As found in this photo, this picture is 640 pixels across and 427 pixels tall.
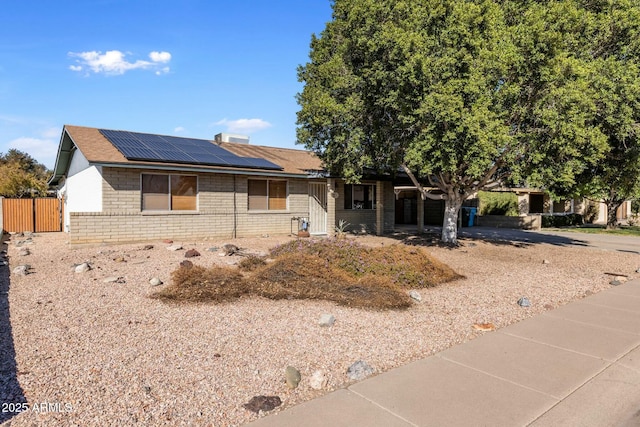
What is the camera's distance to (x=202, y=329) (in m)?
5.23

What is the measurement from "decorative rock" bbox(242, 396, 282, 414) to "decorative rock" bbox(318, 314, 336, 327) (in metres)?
1.93

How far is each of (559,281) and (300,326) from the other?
675cm

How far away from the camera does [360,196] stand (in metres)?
19.0

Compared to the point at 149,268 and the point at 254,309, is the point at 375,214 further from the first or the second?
the point at 254,309

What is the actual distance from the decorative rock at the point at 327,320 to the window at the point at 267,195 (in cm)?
1082

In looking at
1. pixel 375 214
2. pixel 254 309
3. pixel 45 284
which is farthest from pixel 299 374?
pixel 375 214

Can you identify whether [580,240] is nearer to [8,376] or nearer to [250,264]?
[250,264]

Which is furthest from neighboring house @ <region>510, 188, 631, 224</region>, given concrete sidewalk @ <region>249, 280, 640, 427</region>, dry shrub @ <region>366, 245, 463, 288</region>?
concrete sidewalk @ <region>249, 280, 640, 427</region>

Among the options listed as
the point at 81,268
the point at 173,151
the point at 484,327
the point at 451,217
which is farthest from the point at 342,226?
the point at 484,327

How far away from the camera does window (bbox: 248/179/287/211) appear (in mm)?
15992

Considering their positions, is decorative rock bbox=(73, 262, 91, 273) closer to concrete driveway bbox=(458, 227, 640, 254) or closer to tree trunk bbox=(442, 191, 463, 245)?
tree trunk bbox=(442, 191, 463, 245)

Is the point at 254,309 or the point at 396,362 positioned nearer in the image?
the point at 396,362

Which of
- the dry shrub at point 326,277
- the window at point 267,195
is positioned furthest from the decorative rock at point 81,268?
the window at point 267,195

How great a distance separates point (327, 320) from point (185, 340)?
6.05ft
